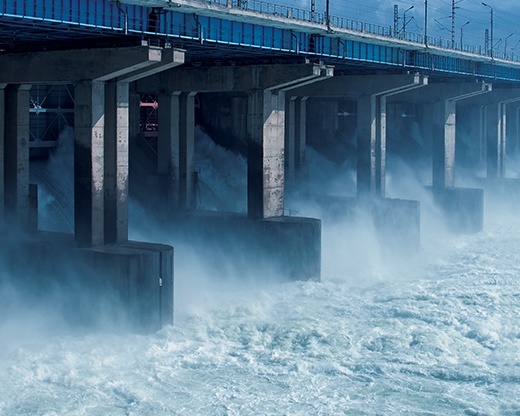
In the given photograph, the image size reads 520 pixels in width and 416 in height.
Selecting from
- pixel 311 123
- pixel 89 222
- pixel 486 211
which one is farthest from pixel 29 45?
pixel 486 211

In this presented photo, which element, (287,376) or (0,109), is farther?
(0,109)

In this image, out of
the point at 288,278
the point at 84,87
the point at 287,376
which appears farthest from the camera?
the point at 288,278

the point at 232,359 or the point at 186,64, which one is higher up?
the point at 186,64

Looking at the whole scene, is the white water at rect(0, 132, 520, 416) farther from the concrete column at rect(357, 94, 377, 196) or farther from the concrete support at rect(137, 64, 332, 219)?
the concrete column at rect(357, 94, 377, 196)

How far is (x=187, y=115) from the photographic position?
1647 inches

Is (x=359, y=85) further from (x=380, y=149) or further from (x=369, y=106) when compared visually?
(x=380, y=149)

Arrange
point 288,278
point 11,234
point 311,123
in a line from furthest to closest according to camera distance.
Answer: point 311,123 < point 288,278 < point 11,234

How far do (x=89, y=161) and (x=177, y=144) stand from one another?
1117cm

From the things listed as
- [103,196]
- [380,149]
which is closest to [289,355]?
[103,196]

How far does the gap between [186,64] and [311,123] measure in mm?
21246

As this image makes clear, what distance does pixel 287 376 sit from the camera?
25.6 m

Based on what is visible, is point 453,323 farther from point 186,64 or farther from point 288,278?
point 186,64

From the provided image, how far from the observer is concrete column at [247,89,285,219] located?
3931 centimetres

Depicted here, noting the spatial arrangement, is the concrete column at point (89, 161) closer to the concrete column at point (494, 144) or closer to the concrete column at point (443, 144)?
the concrete column at point (443, 144)
